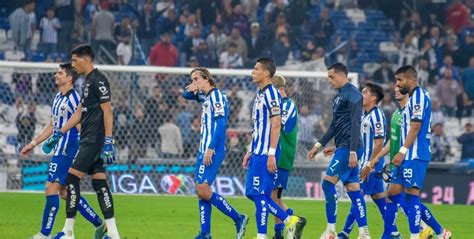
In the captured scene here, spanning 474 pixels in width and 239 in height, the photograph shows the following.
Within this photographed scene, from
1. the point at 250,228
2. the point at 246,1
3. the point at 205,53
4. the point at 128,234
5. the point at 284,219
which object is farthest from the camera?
the point at 246,1

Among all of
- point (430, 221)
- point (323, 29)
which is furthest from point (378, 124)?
point (323, 29)

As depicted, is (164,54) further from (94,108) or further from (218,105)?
(94,108)

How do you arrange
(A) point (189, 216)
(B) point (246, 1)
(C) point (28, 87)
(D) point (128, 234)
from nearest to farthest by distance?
(D) point (128, 234) < (A) point (189, 216) < (C) point (28, 87) < (B) point (246, 1)

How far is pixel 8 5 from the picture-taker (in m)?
30.7

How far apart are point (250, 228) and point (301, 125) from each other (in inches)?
326

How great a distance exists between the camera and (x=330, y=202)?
47.4 ft

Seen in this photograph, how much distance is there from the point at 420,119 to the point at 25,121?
11.8m

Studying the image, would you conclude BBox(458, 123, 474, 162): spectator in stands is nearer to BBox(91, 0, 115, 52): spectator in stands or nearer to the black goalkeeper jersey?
BBox(91, 0, 115, 52): spectator in stands

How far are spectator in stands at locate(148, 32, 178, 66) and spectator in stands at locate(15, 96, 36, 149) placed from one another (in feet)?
19.8

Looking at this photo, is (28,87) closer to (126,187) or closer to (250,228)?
(126,187)

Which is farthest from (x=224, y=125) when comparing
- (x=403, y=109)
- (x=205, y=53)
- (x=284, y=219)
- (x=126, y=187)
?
(x=205, y=53)

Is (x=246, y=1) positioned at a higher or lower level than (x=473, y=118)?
higher

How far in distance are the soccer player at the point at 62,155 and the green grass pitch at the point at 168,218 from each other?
767mm

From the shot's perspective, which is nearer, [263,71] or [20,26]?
[263,71]
